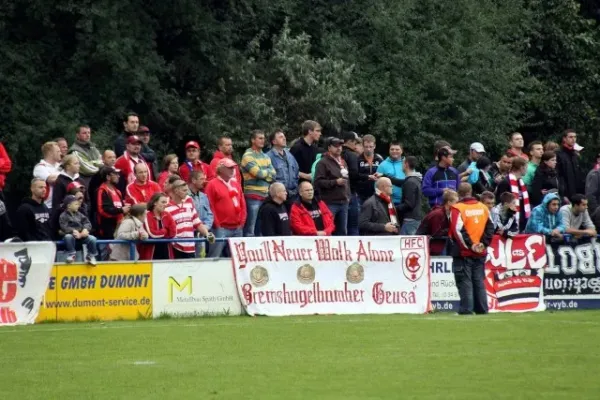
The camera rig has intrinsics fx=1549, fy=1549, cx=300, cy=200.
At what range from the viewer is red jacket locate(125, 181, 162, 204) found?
23.5 meters

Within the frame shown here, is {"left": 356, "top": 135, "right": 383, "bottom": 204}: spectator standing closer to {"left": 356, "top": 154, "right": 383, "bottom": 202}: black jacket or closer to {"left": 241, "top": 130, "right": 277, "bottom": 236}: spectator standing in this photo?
{"left": 356, "top": 154, "right": 383, "bottom": 202}: black jacket

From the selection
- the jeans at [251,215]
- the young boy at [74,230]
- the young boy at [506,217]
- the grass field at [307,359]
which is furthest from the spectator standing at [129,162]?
the young boy at [506,217]

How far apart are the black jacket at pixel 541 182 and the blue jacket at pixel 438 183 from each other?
174 cm

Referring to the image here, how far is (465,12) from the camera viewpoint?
134ft

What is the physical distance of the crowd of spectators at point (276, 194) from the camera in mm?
23005

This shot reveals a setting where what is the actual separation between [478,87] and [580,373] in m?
25.3

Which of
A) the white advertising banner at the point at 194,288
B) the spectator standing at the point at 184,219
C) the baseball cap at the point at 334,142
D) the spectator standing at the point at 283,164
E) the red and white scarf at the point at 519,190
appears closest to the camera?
the white advertising banner at the point at 194,288

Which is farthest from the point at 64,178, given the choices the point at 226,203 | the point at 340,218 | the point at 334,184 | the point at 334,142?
the point at 340,218

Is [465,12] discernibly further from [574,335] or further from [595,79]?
[574,335]

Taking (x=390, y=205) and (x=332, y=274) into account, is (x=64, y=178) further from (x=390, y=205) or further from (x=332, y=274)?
(x=390, y=205)

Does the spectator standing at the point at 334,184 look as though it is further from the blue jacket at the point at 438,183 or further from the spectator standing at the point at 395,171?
the blue jacket at the point at 438,183

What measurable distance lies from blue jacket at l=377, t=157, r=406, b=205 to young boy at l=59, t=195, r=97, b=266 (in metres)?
6.32

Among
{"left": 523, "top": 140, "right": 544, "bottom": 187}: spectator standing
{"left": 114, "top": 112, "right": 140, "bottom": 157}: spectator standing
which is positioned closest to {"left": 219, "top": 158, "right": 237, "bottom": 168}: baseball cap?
{"left": 114, "top": 112, "right": 140, "bottom": 157}: spectator standing

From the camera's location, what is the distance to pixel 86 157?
80.0ft
